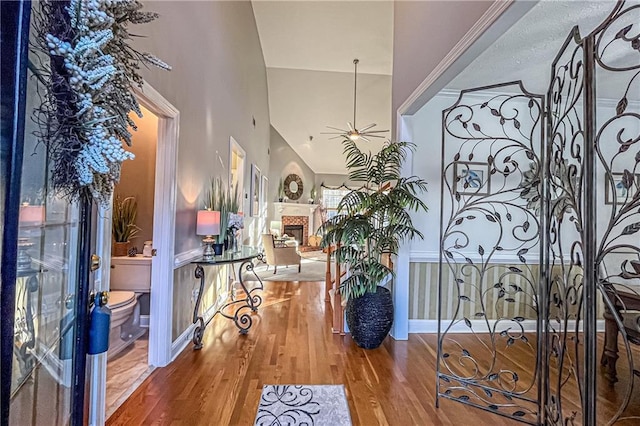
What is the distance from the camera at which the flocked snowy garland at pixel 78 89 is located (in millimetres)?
921

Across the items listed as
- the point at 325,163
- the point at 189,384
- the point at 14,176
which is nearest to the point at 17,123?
the point at 14,176

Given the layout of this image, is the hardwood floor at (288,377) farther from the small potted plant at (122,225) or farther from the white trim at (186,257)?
the small potted plant at (122,225)

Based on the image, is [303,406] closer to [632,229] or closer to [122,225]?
[632,229]

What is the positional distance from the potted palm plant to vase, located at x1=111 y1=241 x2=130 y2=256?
6.90ft

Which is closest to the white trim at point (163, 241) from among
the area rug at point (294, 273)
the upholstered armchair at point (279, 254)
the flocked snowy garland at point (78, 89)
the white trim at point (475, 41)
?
the flocked snowy garland at point (78, 89)

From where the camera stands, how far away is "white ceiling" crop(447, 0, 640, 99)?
2.05 meters

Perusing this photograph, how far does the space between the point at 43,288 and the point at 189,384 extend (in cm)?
154

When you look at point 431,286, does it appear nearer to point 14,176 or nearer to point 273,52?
point 14,176

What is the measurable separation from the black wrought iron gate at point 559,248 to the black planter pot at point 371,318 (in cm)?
54

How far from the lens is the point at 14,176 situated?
33.2 inches

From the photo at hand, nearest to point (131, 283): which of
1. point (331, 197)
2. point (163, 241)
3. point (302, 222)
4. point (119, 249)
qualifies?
point (119, 249)

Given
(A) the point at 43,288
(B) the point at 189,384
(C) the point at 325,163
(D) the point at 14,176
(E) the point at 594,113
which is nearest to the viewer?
(D) the point at 14,176

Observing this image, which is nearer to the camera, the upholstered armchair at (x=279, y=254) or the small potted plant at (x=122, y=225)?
the small potted plant at (x=122, y=225)

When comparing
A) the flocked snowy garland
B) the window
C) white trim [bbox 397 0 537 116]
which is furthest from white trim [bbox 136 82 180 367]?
the window
